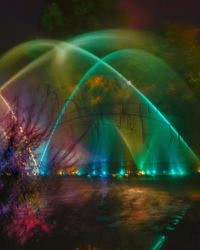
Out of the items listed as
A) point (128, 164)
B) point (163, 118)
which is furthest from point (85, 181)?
point (163, 118)

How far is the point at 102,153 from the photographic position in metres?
19.9

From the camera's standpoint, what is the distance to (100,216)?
9.82 metres

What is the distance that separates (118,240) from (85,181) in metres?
7.87

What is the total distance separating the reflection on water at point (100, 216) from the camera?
7730 mm

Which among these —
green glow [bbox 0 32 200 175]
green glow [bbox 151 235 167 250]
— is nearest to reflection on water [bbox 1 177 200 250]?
green glow [bbox 151 235 167 250]

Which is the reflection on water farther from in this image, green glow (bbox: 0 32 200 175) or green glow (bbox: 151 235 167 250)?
green glow (bbox: 0 32 200 175)

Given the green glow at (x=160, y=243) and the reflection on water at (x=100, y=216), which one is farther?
the reflection on water at (x=100, y=216)

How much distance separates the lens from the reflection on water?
25.4 ft

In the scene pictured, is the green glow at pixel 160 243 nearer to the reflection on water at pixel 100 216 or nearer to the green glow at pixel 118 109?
the reflection on water at pixel 100 216

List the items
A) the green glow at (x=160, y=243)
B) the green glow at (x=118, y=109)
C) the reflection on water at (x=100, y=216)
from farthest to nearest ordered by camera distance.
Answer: the green glow at (x=118, y=109)
the reflection on water at (x=100, y=216)
the green glow at (x=160, y=243)

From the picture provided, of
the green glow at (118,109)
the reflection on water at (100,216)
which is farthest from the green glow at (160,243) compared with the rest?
the green glow at (118,109)

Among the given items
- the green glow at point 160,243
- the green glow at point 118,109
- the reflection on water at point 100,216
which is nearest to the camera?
the green glow at point 160,243

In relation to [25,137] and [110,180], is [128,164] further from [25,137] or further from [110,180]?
[25,137]

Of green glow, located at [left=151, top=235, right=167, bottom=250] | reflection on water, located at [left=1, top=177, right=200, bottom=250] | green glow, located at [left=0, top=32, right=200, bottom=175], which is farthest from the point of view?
green glow, located at [left=0, top=32, right=200, bottom=175]
